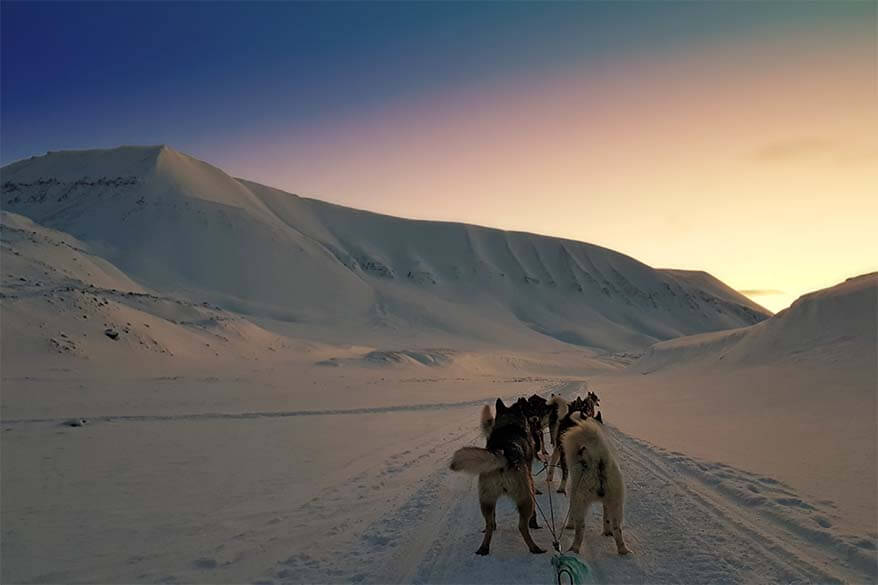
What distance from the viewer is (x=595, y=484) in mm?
5871

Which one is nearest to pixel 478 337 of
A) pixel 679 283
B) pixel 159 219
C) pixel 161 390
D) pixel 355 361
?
pixel 355 361

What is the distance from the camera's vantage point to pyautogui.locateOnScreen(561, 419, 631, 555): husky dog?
587cm

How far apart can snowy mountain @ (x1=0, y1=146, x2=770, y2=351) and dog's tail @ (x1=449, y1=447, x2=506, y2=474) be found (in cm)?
4473

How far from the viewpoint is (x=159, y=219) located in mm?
77500

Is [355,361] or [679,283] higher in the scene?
[679,283]

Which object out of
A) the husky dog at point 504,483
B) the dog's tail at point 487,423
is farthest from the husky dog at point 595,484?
the dog's tail at point 487,423

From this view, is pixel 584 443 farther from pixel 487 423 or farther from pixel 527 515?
pixel 487 423

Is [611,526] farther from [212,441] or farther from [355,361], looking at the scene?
[355,361]

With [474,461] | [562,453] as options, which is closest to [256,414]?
[562,453]

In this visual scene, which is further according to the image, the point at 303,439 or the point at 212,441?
the point at 303,439

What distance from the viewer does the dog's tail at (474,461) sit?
5508 millimetres

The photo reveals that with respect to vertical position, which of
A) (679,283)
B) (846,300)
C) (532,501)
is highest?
(679,283)

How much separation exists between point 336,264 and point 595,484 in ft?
261

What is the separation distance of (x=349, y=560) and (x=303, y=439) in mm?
7705
